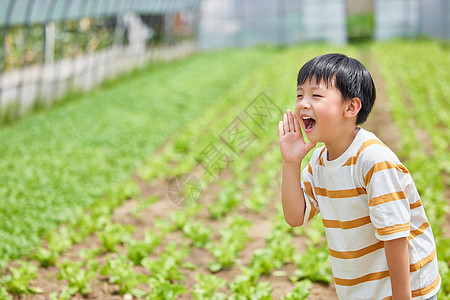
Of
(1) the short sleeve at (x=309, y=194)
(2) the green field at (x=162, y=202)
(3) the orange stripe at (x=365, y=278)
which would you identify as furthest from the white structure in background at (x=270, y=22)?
(3) the orange stripe at (x=365, y=278)

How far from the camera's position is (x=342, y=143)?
1.57 metres

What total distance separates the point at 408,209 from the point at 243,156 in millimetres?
5048

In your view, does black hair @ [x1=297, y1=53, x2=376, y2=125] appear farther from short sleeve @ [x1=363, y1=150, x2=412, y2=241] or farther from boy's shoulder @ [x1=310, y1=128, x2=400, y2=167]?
short sleeve @ [x1=363, y1=150, x2=412, y2=241]

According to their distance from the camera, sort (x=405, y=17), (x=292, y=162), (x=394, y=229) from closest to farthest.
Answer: (x=394, y=229), (x=292, y=162), (x=405, y=17)

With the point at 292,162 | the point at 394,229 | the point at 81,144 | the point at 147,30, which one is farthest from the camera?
the point at 147,30

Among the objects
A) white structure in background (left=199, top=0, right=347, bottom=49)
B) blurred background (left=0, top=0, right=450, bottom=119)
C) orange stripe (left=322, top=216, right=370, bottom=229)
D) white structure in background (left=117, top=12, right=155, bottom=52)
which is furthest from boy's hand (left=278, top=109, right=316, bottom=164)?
white structure in background (left=199, top=0, right=347, bottom=49)

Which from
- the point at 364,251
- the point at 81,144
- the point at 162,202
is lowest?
the point at 162,202

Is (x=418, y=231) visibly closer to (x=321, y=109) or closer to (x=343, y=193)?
(x=343, y=193)

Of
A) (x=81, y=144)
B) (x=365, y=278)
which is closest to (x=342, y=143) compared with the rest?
(x=365, y=278)

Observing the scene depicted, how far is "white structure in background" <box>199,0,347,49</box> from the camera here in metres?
23.3

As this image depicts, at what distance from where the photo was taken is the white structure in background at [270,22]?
23344 mm

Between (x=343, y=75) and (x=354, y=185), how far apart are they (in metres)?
0.35

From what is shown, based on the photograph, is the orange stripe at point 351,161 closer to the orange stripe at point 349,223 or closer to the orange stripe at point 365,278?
the orange stripe at point 349,223

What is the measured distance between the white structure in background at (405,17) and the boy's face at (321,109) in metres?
22.1
